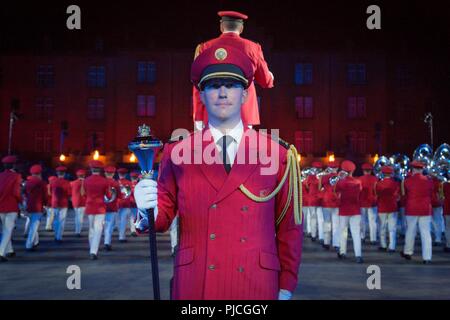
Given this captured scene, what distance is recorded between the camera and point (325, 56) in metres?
48.4

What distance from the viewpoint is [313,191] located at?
61.1ft

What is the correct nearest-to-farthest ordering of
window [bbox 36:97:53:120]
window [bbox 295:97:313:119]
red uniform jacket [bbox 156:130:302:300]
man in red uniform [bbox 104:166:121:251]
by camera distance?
red uniform jacket [bbox 156:130:302:300]
man in red uniform [bbox 104:166:121:251]
window [bbox 295:97:313:119]
window [bbox 36:97:53:120]

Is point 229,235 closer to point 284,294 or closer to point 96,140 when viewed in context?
point 284,294

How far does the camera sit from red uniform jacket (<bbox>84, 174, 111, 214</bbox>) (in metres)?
14.3

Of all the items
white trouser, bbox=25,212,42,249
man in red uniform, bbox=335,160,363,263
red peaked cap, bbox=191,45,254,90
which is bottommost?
white trouser, bbox=25,212,42,249

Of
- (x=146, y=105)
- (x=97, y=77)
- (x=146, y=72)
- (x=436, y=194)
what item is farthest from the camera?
(x=97, y=77)

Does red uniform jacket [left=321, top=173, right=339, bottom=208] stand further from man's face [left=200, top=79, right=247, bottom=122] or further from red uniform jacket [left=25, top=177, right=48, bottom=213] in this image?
man's face [left=200, top=79, right=247, bottom=122]

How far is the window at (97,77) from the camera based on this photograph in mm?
49156

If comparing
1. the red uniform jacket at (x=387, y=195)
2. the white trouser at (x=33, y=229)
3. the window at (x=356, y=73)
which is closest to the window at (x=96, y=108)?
the window at (x=356, y=73)

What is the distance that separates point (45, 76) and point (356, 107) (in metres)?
28.7

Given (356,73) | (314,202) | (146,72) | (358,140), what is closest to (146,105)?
(146,72)

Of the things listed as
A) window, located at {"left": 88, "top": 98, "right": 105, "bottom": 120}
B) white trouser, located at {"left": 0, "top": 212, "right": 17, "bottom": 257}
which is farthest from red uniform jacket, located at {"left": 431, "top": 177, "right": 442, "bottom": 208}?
window, located at {"left": 88, "top": 98, "right": 105, "bottom": 120}

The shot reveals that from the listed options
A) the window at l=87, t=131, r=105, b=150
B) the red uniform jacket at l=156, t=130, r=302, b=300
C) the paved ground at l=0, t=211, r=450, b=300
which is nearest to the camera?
the red uniform jacket at l=156, t=130, r=302, b=300
